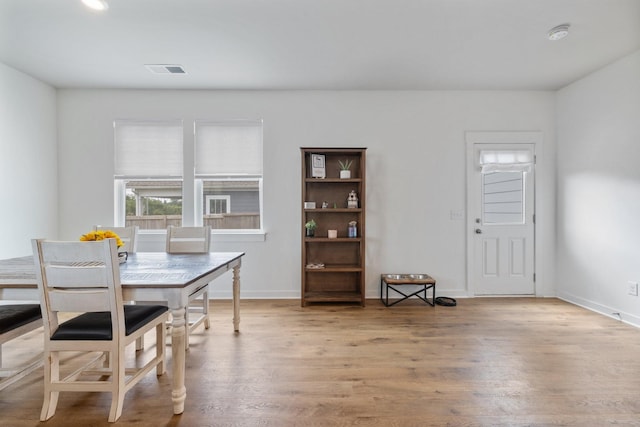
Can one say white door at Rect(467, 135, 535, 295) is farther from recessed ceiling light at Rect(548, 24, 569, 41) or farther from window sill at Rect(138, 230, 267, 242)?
window sill at Rect(138, 230, 267, 242)

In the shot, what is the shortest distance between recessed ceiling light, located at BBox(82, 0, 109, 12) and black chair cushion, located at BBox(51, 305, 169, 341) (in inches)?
87.4

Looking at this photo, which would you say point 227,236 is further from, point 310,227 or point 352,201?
point 352,201

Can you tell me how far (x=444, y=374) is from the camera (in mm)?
2137

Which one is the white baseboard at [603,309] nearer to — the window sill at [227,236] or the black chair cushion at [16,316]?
the window sill at [227,236]

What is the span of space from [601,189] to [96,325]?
4.75 meters

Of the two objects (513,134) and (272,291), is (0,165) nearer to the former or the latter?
(272,291)

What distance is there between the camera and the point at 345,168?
12.7 ft

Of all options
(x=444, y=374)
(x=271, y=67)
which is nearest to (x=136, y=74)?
(x=271, y=67)

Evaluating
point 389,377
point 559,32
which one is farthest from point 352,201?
point 559,32

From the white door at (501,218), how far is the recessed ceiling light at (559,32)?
140cm

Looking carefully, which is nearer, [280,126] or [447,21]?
[447,21]

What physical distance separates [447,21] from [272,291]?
11.2ft

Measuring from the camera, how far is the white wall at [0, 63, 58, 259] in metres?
3.26

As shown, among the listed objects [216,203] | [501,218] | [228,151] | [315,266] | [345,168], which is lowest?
[315,266]
